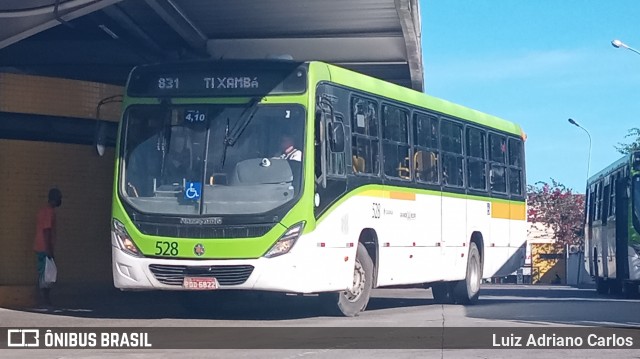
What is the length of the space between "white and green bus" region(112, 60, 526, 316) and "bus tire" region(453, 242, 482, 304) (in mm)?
4044

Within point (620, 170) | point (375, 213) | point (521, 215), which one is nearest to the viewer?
point (375, 213)

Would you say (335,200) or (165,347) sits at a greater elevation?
(335,200)

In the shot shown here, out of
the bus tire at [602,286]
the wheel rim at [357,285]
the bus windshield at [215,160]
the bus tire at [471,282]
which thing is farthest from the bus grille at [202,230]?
the bus tire at [602,286]

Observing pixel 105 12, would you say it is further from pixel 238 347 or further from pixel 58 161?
pixel 238 347

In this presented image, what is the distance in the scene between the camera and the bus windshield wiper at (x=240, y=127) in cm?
1642

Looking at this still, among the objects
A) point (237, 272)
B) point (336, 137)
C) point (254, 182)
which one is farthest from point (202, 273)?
point (336, 137)

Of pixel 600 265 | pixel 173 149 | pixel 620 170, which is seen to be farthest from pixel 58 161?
pixel 600 265

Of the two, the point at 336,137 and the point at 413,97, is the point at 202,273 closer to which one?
the point at 336,137

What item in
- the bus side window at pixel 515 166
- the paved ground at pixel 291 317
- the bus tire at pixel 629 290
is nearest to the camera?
the paved ground at pixel 291 317

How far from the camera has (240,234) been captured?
1603cm

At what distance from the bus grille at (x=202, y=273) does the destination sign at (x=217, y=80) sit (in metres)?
2.29

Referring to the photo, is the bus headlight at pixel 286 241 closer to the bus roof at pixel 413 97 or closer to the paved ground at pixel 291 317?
the paved ground at pixel 291 317

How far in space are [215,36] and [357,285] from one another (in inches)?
411

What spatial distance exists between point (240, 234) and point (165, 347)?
10.6 feet
